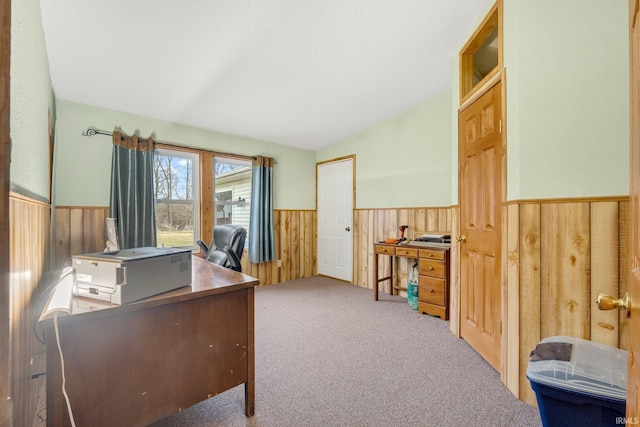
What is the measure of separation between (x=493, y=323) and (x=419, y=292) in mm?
1142

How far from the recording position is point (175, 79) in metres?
2.54

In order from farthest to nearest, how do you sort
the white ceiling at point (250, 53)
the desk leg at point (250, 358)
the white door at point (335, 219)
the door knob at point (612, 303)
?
the white door at point (335, 219)
the white ceiling at point (250, 53)
the desk leg at point (250, 358)
the door knob at point (612, 303)

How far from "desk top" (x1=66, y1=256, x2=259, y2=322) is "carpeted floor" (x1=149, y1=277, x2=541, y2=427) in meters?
0.75

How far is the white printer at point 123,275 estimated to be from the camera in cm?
114

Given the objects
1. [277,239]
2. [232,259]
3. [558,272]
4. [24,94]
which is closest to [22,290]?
[24,94]

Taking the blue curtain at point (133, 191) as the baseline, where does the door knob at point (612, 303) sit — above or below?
below

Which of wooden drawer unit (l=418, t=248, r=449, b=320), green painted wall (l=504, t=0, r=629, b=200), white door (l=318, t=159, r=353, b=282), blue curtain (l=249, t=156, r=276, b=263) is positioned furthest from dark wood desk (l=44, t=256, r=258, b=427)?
white door (l=318, t=159, r=353, b=282)

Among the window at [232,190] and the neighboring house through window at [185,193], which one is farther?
the window at [232,190]

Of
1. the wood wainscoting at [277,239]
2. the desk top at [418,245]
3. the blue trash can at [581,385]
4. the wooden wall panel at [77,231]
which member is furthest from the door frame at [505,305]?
the wooden wall panel at [77,231]

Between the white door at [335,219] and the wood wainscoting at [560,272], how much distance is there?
2.78 m

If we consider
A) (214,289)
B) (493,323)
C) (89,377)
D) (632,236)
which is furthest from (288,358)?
(632,236)

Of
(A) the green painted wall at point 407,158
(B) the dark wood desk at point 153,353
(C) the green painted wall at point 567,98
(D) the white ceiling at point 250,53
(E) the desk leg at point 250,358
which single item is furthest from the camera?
(A) the green painted wall at point 407,158

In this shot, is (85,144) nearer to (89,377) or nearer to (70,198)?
(70,198)

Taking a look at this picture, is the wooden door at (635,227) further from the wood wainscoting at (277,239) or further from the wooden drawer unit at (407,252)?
the wood wainscoting at (277,239)
